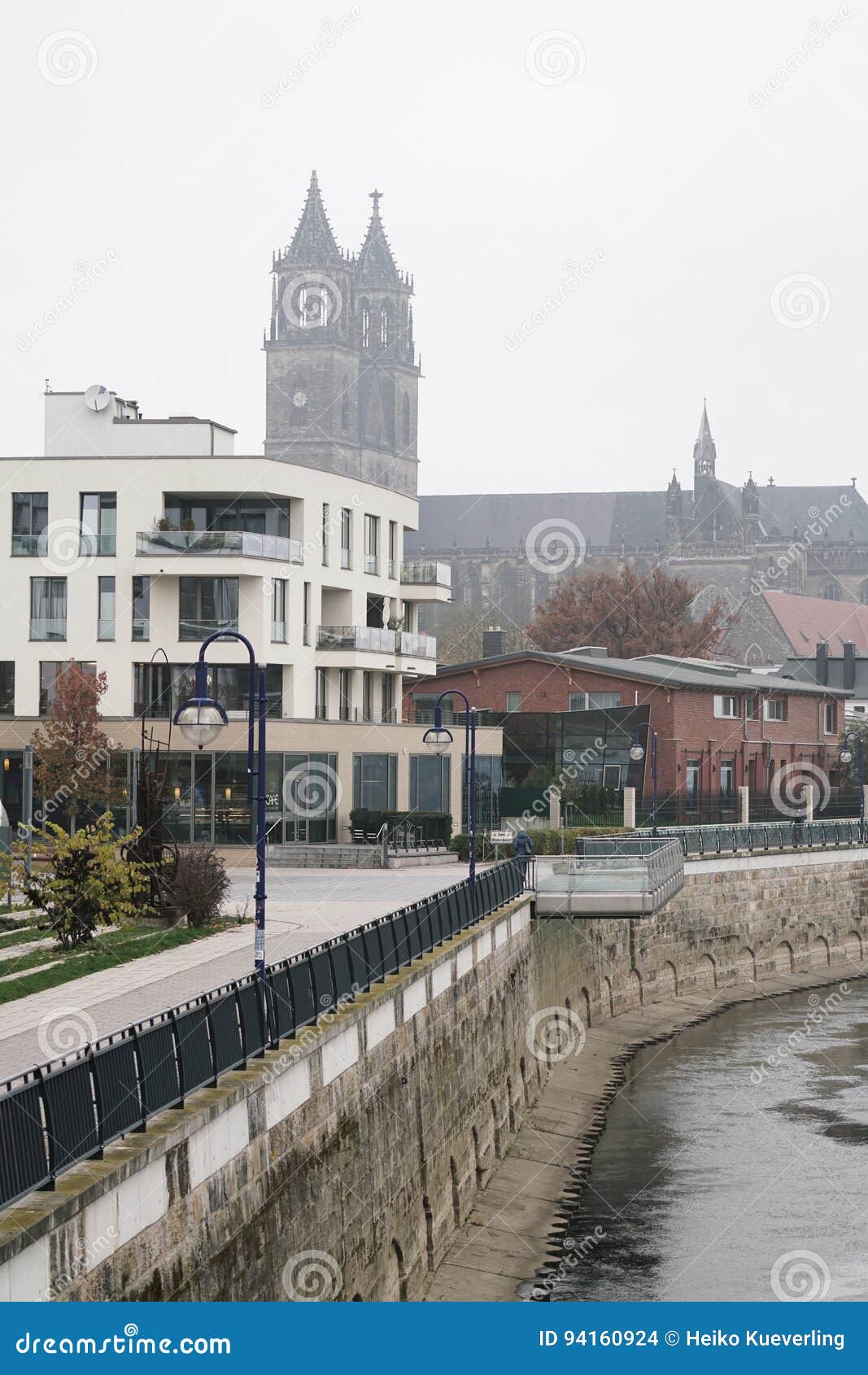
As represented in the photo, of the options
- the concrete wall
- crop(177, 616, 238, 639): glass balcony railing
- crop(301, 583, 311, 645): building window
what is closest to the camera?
the concrete wall

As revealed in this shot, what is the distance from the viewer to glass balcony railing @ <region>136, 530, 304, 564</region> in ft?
170

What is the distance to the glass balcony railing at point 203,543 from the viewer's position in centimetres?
5169

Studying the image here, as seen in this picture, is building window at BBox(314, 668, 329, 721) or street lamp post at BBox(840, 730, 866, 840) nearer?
building window at BBox(314, 668, 329, 721)

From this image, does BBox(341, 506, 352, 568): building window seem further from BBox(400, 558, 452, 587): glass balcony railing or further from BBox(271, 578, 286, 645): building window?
BBox(400, 558, 452, 587): glass balcony railing

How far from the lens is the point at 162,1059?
13.2m

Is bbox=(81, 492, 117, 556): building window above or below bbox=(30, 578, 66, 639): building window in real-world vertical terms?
above

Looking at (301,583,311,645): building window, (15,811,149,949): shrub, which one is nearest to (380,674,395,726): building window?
(301,583,311,645): building window

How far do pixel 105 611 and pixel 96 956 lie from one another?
2830 centimetres

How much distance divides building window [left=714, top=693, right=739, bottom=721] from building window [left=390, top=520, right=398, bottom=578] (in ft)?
47.2

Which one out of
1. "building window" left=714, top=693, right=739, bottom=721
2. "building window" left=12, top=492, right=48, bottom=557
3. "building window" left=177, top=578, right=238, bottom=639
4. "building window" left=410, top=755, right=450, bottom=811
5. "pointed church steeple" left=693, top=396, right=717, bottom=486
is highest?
"pointed church steeple" left=693, top=396, right=717, bottom=486

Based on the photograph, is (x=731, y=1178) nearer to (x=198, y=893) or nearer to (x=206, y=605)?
(x=198, y=893)

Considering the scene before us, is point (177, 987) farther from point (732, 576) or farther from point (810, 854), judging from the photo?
point (732, 576)

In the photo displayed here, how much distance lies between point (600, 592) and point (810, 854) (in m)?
48.4

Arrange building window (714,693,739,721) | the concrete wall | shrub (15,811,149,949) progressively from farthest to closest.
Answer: building window (714,693,739,721), shrub (15,811,149,949), the concrete wall
